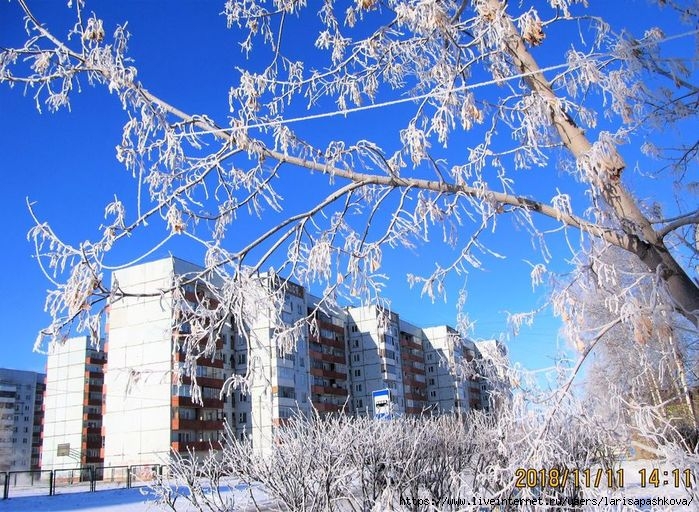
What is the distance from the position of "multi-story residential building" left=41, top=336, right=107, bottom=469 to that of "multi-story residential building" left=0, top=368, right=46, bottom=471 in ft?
91.6

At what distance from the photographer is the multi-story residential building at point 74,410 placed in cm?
6625

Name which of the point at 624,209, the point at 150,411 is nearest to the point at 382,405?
the point at 624,209

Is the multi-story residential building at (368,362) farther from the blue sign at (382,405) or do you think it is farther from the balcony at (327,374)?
the blue sign at (382,405)

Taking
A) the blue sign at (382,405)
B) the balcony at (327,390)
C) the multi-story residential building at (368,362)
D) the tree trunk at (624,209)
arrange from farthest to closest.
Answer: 1. the multi-story residential building at (368,362)
2. the balcony at (327,390)
3. the blue sign at (382,405)
4. the tree trunk at (624,209)

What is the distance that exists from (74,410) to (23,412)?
38.5 metres

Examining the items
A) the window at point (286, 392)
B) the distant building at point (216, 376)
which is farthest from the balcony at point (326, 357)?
the window at point (286, 392)

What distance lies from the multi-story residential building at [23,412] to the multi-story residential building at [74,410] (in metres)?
27.9

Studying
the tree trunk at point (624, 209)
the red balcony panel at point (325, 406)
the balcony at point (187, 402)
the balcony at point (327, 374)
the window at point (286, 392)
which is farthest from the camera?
the balcony at point (327, 374)

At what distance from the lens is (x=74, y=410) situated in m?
69.2

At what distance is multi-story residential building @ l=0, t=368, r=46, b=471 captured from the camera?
93.8 m

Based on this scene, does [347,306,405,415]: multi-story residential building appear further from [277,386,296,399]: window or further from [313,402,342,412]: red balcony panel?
[277,386,296,399]: window

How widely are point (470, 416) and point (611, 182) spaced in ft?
34.5

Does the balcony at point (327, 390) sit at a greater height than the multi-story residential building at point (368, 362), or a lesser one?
lesser

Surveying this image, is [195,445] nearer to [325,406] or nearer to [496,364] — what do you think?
[325,406]
